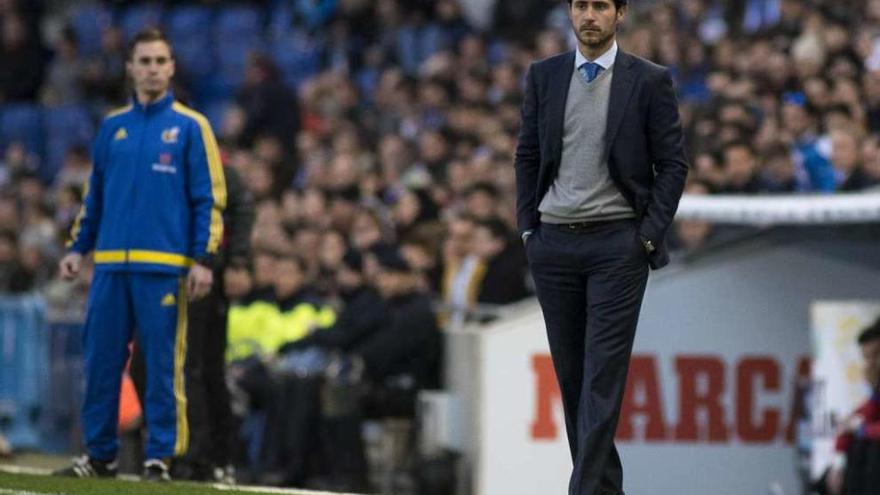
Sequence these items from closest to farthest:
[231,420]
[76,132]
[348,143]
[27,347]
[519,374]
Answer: [231,420] < [519,374] < [27,347] < [348,143] < [76,132]

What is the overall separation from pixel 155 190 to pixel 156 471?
4.40ft

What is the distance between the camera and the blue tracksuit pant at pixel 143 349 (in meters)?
10.1

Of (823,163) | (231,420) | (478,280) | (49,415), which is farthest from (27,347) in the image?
(823,163)

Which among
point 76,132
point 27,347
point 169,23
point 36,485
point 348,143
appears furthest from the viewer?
point 169,23

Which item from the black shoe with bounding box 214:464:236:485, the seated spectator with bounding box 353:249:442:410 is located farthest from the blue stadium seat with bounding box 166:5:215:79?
the black shoe with bounding box 214:464:236:485

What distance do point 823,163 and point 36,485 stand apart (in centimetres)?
677

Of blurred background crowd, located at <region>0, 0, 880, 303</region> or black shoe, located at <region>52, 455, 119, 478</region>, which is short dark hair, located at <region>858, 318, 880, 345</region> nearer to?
blurred background crowd, located at <region>0, 0, 880, 303</region>

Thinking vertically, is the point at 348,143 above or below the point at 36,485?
above

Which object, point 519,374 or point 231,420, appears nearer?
point 231,420

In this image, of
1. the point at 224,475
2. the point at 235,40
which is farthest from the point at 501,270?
the point at 235,40

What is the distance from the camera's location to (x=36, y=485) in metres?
9.77

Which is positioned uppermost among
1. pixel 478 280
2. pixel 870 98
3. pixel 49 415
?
pixel 870 98

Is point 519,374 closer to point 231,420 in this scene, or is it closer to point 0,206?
point 231,420

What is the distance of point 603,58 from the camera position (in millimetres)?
8375
